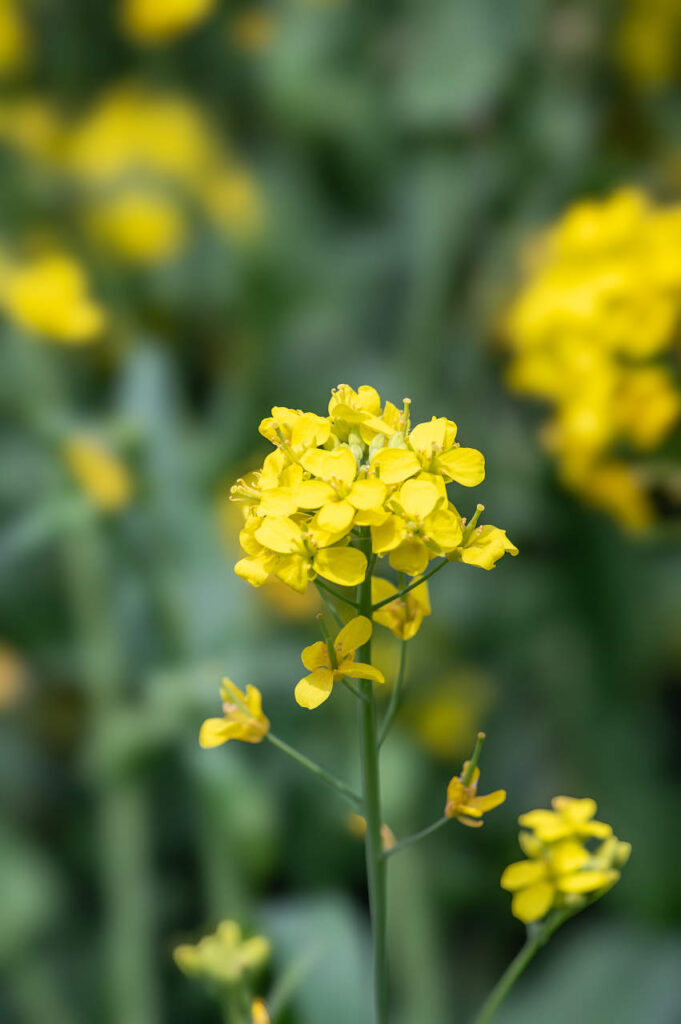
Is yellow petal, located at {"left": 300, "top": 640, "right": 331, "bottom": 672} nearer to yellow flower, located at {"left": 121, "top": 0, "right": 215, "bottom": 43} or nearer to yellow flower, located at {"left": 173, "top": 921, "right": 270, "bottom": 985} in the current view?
yellow flower, located at {"left": 173, "top": 921, "right": 270, "bottom": 985}

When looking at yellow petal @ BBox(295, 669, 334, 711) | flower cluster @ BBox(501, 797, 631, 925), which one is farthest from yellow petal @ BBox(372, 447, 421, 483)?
flower cluster @ BBox(501, 797, 631, 925)

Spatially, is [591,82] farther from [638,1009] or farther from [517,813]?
[638,1009]

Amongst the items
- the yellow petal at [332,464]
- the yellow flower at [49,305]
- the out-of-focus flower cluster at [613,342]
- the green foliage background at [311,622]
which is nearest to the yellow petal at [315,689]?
the yellow petal at [332,464]

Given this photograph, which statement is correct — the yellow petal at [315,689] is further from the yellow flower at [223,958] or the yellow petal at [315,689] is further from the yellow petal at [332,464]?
the yellow flower at [223,958]

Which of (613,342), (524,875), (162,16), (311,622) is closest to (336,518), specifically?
(524,875)

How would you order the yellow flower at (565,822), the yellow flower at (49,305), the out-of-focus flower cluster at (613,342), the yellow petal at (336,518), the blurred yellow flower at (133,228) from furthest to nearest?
the blurred yellow flower at (133,228) → the yellow flower at (49,305) → the out-of-focus flower cluster at (613,342) → the yellow flower at (565,822) → the yellow petal at (336,518)

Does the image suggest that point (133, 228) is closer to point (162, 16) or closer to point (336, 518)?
point (162, 16)
